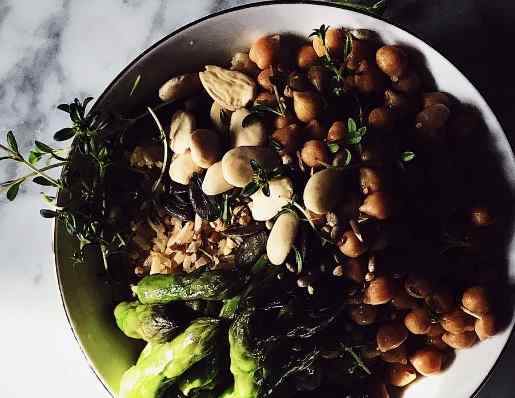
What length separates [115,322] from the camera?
97 centimetres

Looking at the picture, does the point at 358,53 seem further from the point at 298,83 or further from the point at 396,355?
the point at 396,355

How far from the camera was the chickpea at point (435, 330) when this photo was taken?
883 mm

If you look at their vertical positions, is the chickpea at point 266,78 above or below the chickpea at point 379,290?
above

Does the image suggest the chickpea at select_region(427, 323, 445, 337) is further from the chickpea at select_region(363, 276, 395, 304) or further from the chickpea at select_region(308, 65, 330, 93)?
the chickpea at select_region(308, 65, 330, 93)

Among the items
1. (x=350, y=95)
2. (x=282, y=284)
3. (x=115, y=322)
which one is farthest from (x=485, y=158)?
(x=115, y=322)

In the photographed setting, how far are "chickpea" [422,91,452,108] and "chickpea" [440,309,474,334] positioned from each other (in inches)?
9.6

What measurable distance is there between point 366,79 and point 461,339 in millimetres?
327

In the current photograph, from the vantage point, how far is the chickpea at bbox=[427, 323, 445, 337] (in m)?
0.88

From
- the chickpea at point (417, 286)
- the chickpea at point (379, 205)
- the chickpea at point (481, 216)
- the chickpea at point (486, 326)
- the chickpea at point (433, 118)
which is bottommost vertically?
the chickpea at point (486, 326)

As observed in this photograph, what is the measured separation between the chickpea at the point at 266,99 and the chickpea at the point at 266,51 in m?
0.03

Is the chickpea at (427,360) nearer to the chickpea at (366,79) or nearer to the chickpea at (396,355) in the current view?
the chickpea at (396,355)

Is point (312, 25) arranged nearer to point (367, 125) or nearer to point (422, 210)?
point (367, 125)

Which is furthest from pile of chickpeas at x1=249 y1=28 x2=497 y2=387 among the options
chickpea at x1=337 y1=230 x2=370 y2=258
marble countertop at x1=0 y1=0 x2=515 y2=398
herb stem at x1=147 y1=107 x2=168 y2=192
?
marble countertop at x1=0 y1=0 x2=515 y2=398

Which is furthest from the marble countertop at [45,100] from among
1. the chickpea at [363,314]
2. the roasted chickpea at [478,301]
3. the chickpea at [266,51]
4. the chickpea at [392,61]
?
the roasted chickpea at [478,301]
